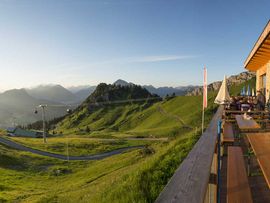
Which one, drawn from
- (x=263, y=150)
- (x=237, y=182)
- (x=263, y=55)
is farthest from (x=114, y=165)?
(x=237, y=182)

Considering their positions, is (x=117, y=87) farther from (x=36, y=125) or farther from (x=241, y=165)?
(x=241, y=165)

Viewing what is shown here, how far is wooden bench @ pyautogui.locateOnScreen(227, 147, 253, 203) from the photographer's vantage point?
3.62 metres

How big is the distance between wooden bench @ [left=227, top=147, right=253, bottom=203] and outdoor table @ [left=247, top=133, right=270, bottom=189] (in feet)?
1.14

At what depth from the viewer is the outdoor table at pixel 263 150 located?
13.1 feet

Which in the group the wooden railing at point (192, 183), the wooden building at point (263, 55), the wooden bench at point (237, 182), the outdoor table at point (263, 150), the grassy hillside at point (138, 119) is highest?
the wooden building at point (263, 55)

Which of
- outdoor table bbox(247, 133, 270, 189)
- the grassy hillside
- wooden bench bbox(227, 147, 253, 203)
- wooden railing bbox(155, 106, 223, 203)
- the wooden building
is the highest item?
the wooden building

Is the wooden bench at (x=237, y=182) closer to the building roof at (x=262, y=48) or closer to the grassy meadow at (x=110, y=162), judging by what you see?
the grassy meadow at (x=110, y=162)

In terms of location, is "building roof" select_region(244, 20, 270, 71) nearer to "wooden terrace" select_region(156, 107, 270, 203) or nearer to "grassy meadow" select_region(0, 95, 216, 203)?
"wooden terrace" select_region(156, 107, 270, 203)

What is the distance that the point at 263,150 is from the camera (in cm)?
507

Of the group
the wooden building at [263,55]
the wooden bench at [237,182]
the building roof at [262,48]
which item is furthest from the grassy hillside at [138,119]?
the wooden bench at [237,182]

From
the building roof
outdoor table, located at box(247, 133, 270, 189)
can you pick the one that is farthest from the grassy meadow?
the building roof

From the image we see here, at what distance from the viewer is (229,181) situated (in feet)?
14.1

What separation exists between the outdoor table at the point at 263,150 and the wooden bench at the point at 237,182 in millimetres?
347

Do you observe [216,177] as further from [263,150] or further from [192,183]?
[263,150]
